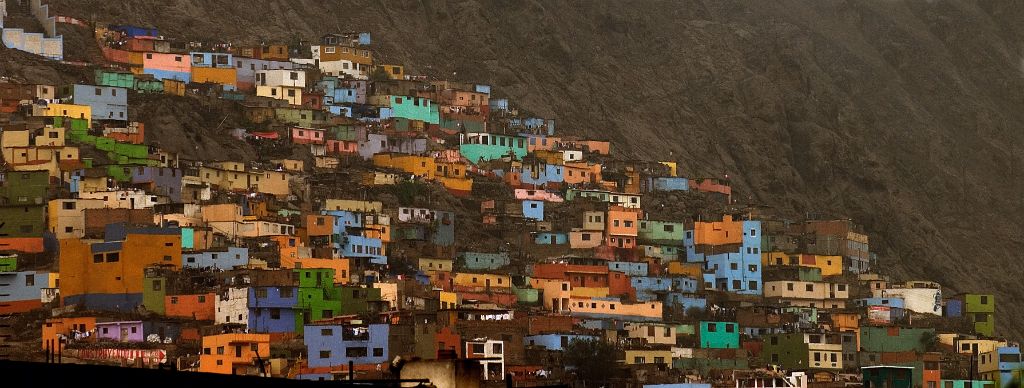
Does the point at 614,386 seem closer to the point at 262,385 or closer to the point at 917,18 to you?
the point at 262,385

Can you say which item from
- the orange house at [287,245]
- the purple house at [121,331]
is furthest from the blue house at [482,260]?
the purple house at [121,331]

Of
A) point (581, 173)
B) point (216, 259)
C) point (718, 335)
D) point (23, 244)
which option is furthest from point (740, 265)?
point (23, 244)

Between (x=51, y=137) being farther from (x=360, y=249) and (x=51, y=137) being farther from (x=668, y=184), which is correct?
(x=668, y=184)

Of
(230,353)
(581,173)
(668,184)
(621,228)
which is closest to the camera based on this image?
(230,353)

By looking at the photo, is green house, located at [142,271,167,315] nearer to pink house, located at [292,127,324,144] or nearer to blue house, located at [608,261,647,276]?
blue house, located at [608,261,647,276]

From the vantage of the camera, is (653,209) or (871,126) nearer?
(653,209)

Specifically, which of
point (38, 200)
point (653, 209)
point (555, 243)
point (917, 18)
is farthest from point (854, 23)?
Result: point (38, 200)

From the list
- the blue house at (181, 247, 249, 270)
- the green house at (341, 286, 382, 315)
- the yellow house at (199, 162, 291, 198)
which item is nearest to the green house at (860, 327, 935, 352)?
the green house at (341, 286, 382, 315)
